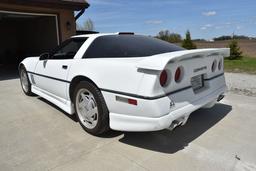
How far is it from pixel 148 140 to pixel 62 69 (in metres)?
1.75

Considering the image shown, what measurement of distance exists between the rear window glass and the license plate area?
554 mm

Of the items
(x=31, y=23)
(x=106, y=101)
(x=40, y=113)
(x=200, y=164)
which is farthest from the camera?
(x=31, y=23)

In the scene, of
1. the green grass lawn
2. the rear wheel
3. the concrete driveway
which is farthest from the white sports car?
the green grass lawn

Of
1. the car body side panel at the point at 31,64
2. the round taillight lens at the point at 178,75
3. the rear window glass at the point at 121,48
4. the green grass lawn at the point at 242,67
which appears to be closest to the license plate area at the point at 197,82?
the round taillight lens at the point at 178,75

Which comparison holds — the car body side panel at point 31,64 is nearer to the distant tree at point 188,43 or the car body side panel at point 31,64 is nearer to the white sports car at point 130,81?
the white sports car at point 130,81

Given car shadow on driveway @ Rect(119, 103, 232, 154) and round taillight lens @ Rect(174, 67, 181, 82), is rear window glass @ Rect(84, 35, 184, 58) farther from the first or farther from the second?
car shadow on driveway @ Rect(119, 103, 232, 154)

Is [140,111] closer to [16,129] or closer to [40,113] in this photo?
[16,129]

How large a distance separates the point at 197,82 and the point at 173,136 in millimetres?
817

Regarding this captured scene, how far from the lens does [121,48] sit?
2967 mm

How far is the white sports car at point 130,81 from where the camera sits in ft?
7.68

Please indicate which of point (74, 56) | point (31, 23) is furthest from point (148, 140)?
point (31, 23)

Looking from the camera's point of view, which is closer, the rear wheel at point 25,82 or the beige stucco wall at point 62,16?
the rear wheel at point 25,82

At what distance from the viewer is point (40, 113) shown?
398cm

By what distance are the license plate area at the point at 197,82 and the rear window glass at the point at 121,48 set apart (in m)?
0.55
